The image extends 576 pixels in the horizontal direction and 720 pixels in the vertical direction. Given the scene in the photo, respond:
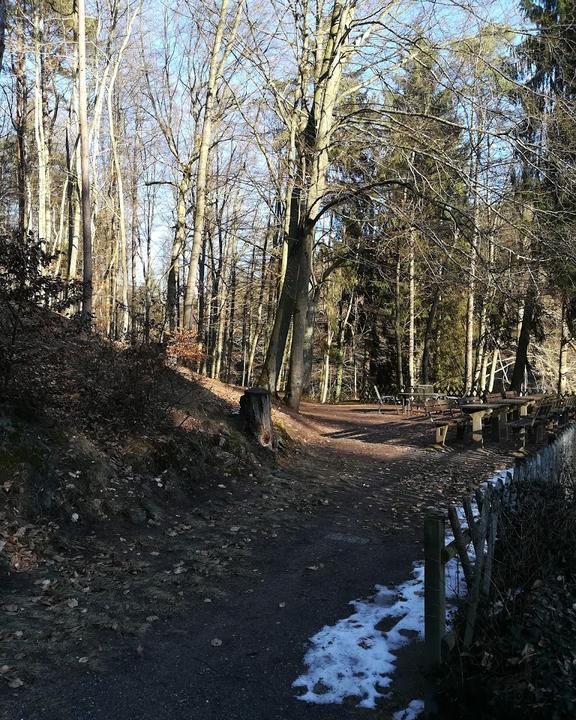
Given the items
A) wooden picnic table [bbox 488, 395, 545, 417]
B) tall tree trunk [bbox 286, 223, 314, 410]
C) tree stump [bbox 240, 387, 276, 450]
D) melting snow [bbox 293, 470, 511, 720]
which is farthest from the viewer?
tall tree trunk [bbox 286, 223, 314, 410]

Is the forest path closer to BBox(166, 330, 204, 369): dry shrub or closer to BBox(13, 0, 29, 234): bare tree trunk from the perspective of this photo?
BBox(166, 330, 204, 369): dry shrub

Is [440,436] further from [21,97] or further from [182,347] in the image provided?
[21,97]

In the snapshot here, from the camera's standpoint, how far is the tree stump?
956 cm

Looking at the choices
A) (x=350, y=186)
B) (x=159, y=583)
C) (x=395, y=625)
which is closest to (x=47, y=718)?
(x=159, y=583)

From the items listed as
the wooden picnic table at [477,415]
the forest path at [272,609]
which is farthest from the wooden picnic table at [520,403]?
the forest path at [272,609]

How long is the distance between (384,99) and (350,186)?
9.44ft

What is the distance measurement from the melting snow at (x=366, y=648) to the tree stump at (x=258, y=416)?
484cm

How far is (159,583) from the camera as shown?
491 centimetres

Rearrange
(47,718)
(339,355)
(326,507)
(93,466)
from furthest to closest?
(339,355) < (326,507) < (93,466) < (47,718)

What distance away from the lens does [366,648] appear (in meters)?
3.89

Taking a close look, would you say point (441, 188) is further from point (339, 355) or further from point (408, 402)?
point (339, 355)

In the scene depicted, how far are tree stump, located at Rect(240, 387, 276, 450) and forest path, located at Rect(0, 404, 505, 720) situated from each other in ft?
1.56

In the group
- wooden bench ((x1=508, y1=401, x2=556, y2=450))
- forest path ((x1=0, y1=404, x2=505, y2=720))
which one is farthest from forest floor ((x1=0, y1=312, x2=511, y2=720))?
wooden bench ((x1=508, y1=401, x2=556, y2=450))

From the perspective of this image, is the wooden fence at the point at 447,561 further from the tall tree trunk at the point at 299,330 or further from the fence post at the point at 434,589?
the tall tree trunk at the point at 299,330
